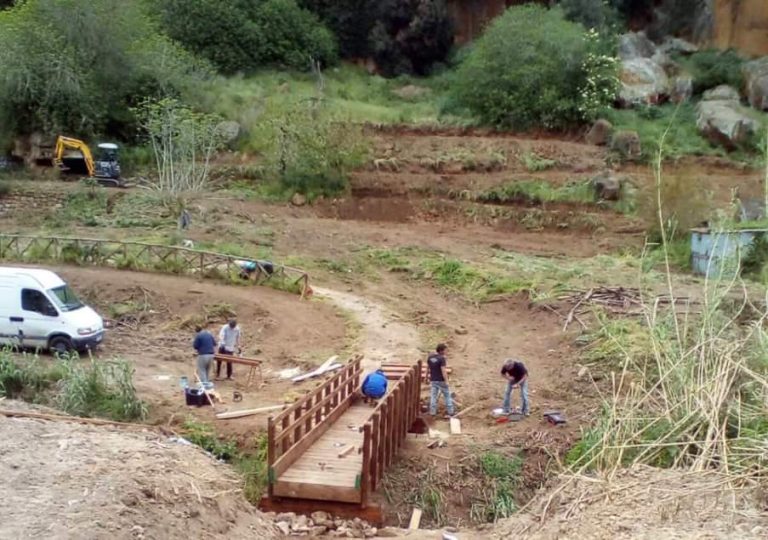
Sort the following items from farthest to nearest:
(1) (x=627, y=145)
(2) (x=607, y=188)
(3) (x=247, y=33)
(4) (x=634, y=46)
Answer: (3) (x=247, y=33) → (4) (x=634, y=46) → (1) (x=627, y=145) → (2) (x=607, y=188)

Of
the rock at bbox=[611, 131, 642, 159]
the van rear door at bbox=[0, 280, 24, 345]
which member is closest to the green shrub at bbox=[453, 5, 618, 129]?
the rock at bbox=[611, 131, 642, 159]

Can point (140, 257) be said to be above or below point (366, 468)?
below

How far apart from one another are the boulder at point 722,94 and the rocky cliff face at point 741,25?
4.55 metres

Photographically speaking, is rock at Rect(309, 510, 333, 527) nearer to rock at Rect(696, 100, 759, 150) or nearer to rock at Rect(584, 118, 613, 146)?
rock at Rect(584, 118, 613, 146)

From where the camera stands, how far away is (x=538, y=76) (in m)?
41.8

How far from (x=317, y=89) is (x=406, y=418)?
3064 cm

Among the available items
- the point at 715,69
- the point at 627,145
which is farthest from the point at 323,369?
the point at 715,69

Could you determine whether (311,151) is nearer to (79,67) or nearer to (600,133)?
(79,67)

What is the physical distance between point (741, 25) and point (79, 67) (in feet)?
102

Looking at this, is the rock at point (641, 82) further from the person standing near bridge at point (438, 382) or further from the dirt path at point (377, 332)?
the person standing near bridge at point (438, 382)

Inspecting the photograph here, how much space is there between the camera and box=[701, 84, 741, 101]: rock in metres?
44.2

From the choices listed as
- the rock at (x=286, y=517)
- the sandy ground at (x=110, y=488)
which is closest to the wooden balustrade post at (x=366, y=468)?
the rock at (x=286, y=517)

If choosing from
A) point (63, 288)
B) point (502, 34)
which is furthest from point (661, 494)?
point (502, 34)

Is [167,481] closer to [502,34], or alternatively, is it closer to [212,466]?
[212,466]
